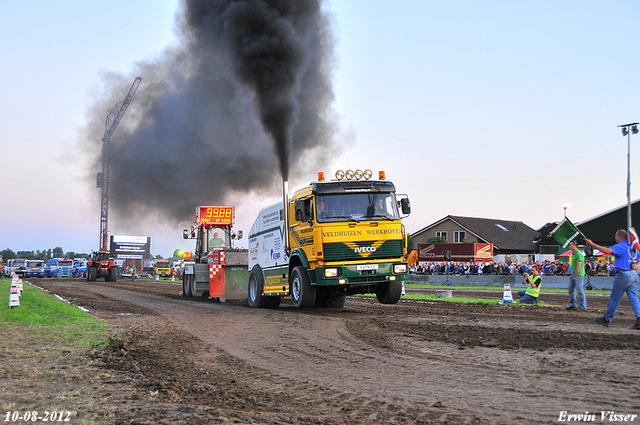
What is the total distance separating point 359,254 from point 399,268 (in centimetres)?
109

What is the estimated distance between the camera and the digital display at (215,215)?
23.0 m

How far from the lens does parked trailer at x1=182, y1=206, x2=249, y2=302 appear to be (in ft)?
65.2

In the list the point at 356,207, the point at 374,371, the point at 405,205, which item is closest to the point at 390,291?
the point at 405,205

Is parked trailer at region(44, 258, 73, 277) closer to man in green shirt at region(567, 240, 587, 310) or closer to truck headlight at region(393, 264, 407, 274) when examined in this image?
truck headlight at region(393, 264, 407, 274)

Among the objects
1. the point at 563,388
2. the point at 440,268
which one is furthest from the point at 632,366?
the point at 440,268

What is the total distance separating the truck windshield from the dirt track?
8.98 ft

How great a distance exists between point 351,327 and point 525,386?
5.24 meters

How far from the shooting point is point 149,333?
9977 mm

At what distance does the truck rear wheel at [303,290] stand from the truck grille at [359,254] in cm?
98

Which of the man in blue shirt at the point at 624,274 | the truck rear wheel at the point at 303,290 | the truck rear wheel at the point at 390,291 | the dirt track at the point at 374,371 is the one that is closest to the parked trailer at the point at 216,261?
the truck rear wheel at the point at 303,290

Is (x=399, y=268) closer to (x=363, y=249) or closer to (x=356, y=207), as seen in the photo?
(x=363, y=249)

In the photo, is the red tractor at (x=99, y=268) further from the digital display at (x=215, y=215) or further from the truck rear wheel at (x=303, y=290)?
the truck rear wheel at (x=303, y=290)

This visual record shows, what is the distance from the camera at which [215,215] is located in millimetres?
23094

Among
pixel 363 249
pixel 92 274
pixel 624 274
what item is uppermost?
pixel 363 249
